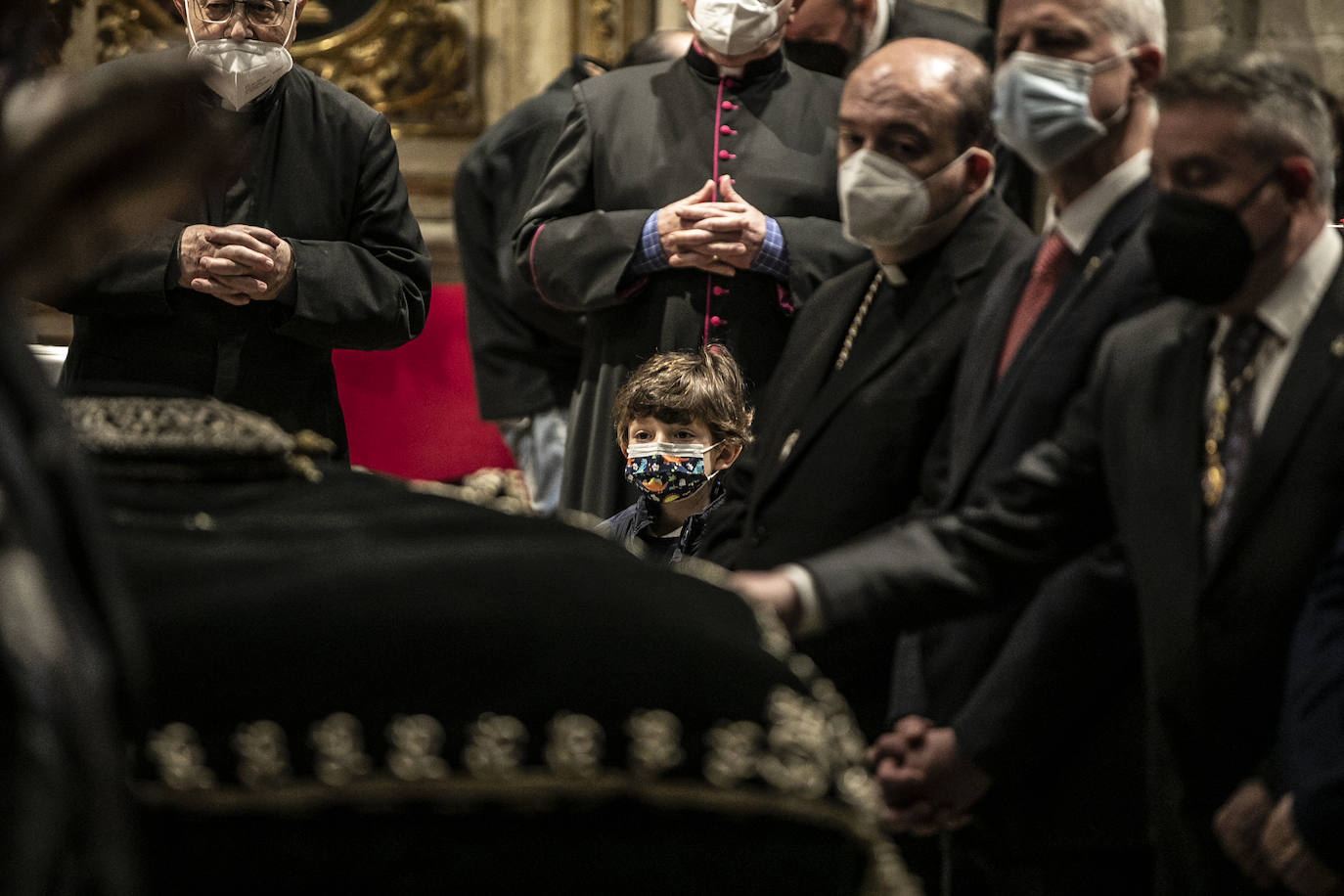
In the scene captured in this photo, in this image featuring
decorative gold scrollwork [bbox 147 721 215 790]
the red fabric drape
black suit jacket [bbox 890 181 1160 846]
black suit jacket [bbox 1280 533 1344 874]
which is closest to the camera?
decorative gold scrollwork [bbox 147 721 215 790]

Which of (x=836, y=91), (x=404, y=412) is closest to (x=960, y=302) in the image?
(x=836, y=91)

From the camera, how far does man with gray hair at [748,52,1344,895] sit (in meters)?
1.90

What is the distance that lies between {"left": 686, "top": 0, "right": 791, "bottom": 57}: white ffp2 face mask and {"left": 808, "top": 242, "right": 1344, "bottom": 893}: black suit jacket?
1865 mm

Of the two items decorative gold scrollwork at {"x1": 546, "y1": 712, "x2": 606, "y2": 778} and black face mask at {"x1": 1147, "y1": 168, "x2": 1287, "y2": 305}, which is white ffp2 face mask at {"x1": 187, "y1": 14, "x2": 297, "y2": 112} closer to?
black face mask at {"x1": 1147, "y1": 168, "x2": 1287, "y2": 305}

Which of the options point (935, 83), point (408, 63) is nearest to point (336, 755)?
point (935, 83)

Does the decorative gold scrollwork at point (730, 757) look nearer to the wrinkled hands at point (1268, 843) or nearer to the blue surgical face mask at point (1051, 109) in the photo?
the wrinkled hands at point (1268, 843)

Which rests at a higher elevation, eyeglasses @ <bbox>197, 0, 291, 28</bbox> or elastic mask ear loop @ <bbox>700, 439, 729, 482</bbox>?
eyeglasses @ <bbox>197, 0, 291, 28</bbox>

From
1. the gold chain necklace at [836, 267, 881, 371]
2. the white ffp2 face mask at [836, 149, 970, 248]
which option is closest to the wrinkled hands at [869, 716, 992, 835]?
the gold chain necklace at [836, 267, 881, 371]

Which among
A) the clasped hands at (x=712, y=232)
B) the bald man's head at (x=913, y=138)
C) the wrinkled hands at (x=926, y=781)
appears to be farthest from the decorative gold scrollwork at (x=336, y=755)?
the clasped hands at (x=712, y=232)

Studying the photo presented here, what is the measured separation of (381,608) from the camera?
159 centimetres

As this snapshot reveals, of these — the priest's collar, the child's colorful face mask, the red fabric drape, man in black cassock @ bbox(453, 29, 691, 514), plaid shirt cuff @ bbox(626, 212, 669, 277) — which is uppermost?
the priest's collar

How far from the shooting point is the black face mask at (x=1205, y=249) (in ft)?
6.41

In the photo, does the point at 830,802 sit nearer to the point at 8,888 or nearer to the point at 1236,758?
the point at 1236,758

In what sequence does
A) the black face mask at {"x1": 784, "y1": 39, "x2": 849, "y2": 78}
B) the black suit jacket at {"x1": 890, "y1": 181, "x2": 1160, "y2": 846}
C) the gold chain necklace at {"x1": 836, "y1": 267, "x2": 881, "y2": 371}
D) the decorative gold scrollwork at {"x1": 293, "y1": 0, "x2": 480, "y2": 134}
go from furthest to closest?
the decorative gold scrollwork at {"x1": 293, "y1": 0, "x2": 480, "y2": 134} < the black face mask at {"x1": 784, "y1": 39, "x2": 849, "y2": 78} < the gold chain necklace at {"x1": 836, "y1": 267, "x2": 881, "y2": 371} < the black suit jacket at {"x1": 890, "y1": 181, "x2": 1160, "y2": 846}
